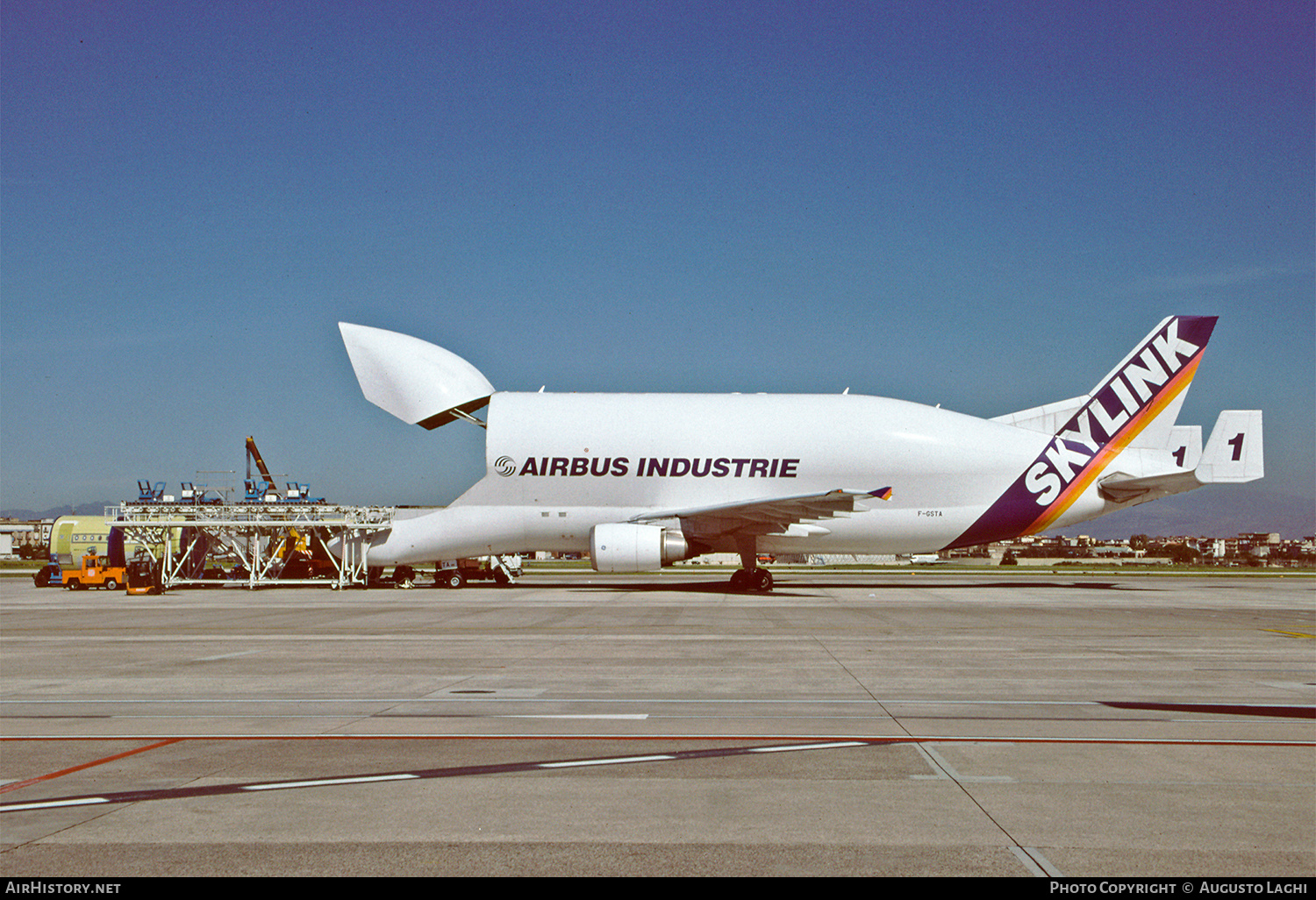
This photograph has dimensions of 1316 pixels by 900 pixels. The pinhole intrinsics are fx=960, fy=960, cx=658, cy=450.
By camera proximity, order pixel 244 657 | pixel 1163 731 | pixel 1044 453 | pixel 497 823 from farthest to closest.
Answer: pixel 1044 453, pixel 244 657, pixel 1163 731, pixel 497 823

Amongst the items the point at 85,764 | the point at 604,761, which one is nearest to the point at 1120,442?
the point at 604,761

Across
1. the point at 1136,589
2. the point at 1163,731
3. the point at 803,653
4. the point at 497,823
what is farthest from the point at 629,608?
the point at 1136,589

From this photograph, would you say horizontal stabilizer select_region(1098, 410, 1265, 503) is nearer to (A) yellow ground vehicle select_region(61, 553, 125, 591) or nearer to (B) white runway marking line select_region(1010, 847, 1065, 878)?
(B) white runway marking line select_region(1010, 847, 1065, 878)

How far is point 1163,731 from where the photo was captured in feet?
31.2

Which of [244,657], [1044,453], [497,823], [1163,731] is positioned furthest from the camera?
[1044,453]

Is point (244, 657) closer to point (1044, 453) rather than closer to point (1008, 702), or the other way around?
point (1008, 702)

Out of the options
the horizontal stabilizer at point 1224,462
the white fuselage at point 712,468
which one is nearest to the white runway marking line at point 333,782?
the white fuselage at point 712,468

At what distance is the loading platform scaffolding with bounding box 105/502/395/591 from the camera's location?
120ft

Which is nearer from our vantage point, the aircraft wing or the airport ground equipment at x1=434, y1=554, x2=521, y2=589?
the aircraft wing

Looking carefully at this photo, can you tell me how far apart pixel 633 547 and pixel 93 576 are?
24531 millimetres

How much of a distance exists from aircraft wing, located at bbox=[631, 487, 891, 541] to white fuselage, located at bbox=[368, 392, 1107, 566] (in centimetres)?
48

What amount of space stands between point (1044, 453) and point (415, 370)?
2336 centimetres

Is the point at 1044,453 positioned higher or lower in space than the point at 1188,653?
higher

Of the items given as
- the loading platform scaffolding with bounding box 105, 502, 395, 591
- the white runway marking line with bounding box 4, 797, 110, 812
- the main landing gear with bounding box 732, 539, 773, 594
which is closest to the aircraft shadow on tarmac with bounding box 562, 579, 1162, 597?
the main landing gear with bounding box 732, 539, 773, 594
